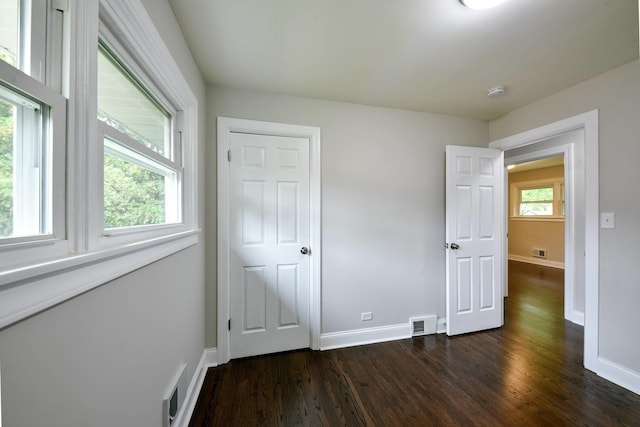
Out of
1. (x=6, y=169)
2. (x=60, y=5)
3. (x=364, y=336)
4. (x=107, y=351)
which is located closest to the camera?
(x=6, y=169)

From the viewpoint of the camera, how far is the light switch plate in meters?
1.78

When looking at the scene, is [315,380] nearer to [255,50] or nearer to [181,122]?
[181,122]

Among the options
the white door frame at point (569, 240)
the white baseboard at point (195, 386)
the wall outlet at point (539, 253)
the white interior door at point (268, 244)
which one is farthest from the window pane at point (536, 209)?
the white baseboard at point (195, 386)

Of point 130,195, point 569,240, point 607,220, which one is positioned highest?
point 130,195

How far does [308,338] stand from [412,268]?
1.26 metres

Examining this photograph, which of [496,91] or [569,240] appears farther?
[569,240]

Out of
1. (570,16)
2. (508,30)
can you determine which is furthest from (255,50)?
(570,16)

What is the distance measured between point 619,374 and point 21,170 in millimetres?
3371

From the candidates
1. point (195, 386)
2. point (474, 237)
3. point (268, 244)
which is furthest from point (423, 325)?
point (195, 386)

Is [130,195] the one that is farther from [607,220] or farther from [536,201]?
[536,201]

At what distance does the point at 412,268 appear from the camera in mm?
2473

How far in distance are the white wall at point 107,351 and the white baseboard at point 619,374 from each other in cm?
301

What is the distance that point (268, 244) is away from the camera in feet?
7.01

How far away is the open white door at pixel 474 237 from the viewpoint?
2.45 m
